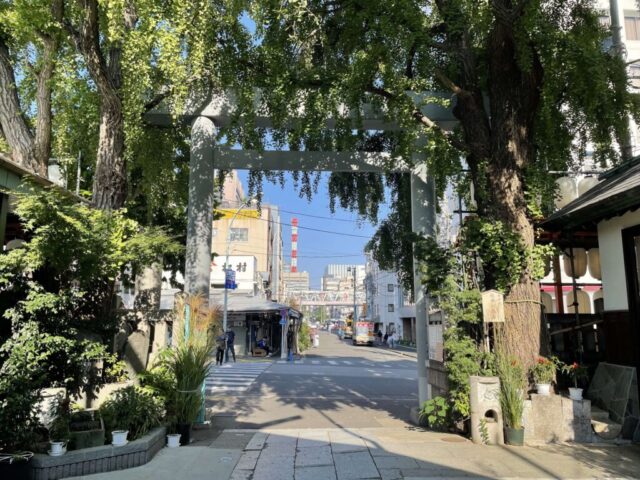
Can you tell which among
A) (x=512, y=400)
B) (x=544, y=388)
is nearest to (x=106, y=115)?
(x=512, y=400)

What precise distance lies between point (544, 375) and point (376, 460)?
2999mm

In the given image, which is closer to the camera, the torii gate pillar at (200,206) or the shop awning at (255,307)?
the torii gate pillar at (200,206)

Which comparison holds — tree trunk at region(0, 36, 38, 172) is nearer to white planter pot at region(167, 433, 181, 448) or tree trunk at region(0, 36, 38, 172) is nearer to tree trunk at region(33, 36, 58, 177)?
tree trunk at region(33, 36, 58, 177)

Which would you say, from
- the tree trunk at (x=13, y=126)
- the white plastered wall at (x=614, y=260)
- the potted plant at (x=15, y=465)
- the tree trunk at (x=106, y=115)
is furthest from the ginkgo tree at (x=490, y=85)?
the potted plant at (x=15, y=465)

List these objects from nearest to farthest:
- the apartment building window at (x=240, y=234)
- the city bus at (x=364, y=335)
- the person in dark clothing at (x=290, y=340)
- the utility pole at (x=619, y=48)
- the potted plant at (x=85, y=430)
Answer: the potted plant at (x=85, y=430) < the utility pole at (x=619, y=48) < the person in dark clothing at (x=290, y=340) < the city bus at (x=364, y=335) < the apartment building window at (x=240, y=234)

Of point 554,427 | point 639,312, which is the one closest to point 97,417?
point 554,427

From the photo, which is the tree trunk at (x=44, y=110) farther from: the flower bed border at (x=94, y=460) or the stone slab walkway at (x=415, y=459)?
the stone slab walkway at (x=415, y=459)

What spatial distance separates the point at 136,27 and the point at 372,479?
7.74 meters

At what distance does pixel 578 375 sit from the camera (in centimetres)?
786

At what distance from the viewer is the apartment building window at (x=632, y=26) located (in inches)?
1168

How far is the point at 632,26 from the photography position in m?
29.9

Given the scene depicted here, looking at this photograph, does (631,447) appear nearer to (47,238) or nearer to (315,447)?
(315,447)

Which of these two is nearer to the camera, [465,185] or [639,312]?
[639,312]

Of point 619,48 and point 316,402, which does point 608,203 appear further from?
point 316,402
